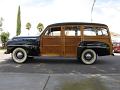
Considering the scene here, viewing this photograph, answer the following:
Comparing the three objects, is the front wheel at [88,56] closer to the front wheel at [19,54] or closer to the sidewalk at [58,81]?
the front wheel at [19,54]

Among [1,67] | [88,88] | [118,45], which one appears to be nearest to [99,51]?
[1,67]

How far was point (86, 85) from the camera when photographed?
10188 millimetres

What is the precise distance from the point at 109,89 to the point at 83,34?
21.5ft

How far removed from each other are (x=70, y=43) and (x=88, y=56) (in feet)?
3.20

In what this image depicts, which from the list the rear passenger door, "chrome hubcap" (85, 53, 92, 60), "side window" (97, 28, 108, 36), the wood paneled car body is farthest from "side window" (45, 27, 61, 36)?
"side window" (97, 28, 108, 36)

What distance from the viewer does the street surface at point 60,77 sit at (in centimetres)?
995

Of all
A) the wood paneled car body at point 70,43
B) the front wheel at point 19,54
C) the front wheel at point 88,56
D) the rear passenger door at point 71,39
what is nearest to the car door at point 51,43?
the wood paneled car body at point 70,43

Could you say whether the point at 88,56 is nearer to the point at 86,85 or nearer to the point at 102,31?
the point at 102,31

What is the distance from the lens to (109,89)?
31.2ft

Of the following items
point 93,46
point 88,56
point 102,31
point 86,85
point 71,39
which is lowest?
point 86,85

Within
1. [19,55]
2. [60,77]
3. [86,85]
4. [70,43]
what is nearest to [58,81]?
[60,77]

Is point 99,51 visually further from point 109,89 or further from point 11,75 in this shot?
point 109,89

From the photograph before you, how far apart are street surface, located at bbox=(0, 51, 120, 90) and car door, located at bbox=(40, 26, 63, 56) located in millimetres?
498

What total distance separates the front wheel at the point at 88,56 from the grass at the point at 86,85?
4.69m
